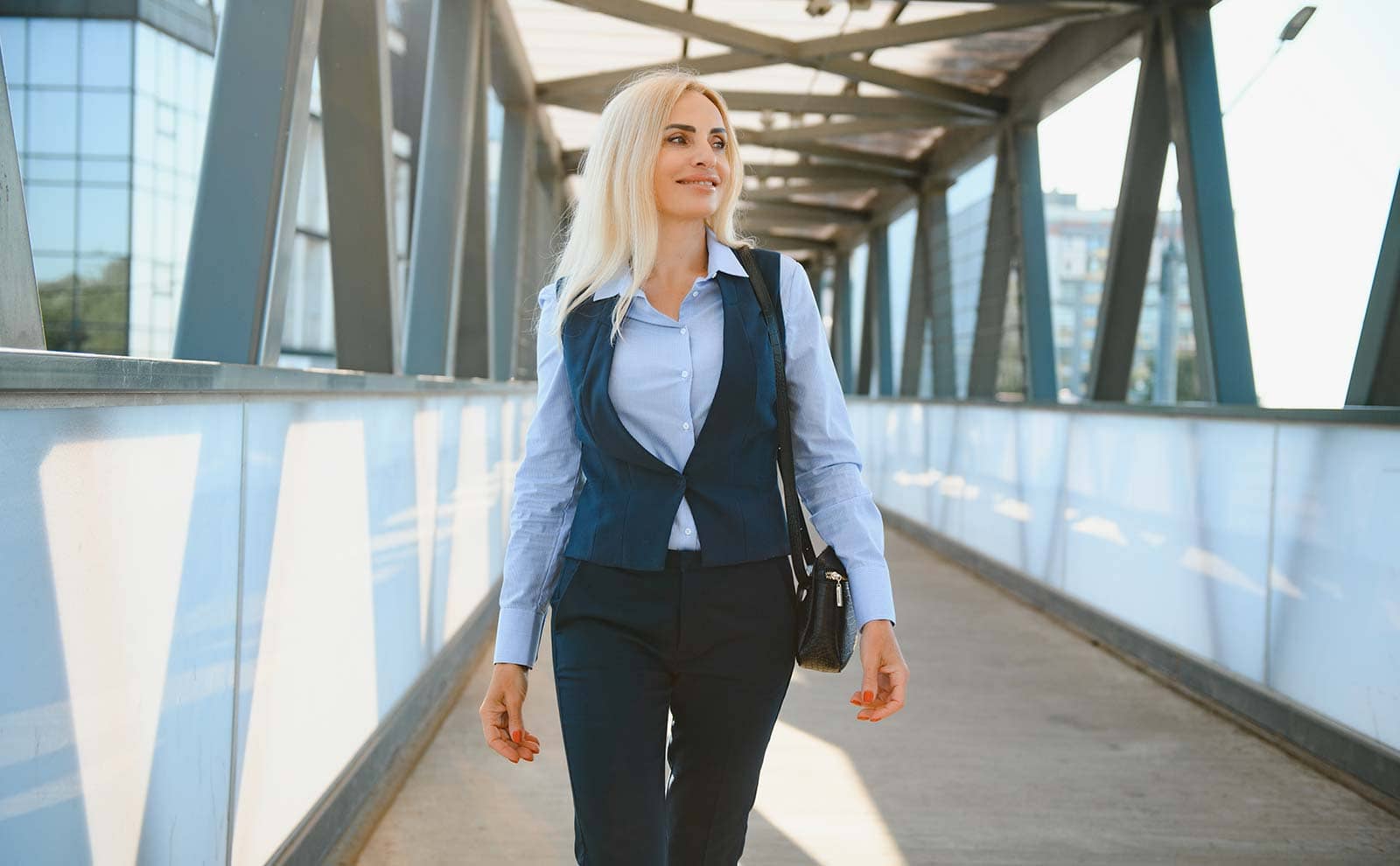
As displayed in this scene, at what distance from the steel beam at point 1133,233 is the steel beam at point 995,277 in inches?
119

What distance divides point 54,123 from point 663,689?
3.51 meters

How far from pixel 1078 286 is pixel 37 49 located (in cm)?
783

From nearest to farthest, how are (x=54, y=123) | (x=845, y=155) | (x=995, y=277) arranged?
(x=54, y=123), (x=995, y=277), (x=845, y=155)

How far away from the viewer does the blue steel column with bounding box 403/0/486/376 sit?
294 inches

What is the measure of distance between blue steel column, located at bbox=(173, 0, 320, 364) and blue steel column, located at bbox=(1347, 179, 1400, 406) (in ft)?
12.1

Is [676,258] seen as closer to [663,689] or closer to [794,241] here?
[663,689]

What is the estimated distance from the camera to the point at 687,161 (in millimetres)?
2088

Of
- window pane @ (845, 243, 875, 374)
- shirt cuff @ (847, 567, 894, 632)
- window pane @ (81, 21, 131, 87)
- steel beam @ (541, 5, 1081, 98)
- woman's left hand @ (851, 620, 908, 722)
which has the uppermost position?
steel beam @ (541, 5, 1081, 98)

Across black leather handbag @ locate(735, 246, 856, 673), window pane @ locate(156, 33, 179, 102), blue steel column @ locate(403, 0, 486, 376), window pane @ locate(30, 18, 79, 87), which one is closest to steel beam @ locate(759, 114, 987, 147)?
blue steel column @ locate(403, 0, 486, 376)

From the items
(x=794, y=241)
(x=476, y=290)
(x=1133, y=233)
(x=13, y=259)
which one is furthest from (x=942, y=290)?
(x=13, y=259)

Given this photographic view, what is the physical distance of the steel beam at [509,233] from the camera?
37.1 feet

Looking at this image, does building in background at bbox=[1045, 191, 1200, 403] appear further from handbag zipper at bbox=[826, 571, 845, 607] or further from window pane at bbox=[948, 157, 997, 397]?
handbag zipper at bbox=[826, 571, 845, 607]

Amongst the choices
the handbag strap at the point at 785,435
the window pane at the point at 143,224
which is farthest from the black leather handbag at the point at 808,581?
the window pane at the point at 143,224

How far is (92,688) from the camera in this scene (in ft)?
6.21
